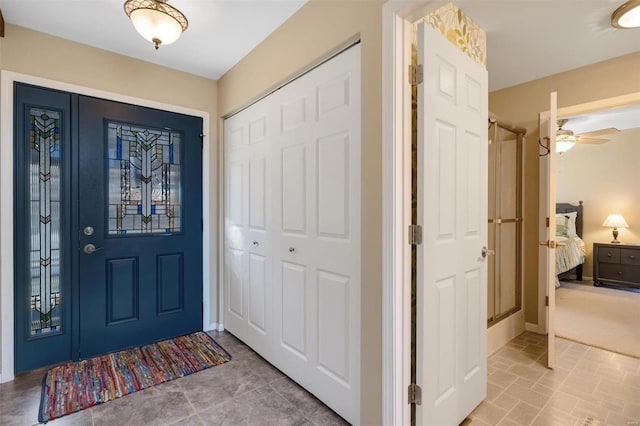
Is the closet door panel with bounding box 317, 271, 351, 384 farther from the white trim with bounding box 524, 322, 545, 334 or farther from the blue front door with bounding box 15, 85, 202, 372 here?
the white trim with bounding box 524, 322, 545, 334

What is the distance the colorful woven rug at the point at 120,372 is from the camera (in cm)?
196

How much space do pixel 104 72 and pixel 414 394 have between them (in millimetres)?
3358

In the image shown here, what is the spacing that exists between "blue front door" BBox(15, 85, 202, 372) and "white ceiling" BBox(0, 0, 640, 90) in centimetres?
51

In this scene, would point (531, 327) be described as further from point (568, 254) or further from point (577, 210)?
point (577, 210)

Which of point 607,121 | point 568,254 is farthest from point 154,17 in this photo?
point 568,254

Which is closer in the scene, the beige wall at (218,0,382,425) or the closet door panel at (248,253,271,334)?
the beige wall at (218,0,382,425)

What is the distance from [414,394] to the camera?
1481 mm

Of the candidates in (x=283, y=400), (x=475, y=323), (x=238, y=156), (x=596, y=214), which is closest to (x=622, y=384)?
(x=475, y=323)

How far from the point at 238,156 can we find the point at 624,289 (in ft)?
19.8

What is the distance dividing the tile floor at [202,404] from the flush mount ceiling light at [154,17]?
2.34m

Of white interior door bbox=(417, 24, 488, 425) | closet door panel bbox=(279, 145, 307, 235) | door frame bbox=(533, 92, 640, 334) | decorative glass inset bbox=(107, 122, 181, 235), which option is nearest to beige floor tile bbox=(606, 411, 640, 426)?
white interior door bbox=(417, 24, 488, 425)

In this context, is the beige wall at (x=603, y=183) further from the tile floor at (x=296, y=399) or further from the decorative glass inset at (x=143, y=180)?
the decorative glass inset at (x=143, y=180)

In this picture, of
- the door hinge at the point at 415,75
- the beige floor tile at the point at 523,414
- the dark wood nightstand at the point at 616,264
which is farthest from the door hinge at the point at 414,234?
the dark wood nightstand at the point at 616,264

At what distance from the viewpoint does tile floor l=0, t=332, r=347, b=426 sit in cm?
178
